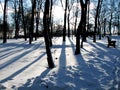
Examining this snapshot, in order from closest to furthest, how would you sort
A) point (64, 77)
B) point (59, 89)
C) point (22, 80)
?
point (59, 89) < point (22, 80) < point (64, 77)

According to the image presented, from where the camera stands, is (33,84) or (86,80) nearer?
(33,84)

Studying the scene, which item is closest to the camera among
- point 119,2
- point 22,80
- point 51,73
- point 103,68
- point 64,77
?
point 22,80

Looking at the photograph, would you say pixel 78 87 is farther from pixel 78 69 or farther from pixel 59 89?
pixel 78 69

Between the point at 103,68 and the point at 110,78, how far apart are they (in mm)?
2510

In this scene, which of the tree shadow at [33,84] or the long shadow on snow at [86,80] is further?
the long shadow on snow at [86,80]

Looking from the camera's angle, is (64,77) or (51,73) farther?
(51,73)

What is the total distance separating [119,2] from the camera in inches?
2660

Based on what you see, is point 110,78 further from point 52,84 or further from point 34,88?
point 34,88

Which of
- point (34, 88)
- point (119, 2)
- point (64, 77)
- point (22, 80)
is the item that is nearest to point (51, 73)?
point (64, 77)

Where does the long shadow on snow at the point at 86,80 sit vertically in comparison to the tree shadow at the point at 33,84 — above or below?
below

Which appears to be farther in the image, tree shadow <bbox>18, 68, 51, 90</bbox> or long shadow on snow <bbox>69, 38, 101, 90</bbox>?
long shadow on snow <bbox>69, 38, 101, 90</bbox>

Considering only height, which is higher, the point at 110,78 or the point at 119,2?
the point at 119,2

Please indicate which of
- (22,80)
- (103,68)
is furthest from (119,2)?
(22,80)

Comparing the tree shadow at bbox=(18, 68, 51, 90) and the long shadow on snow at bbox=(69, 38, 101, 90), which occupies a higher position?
the tree shadow at bbox=(18, 68, 51, 90)
